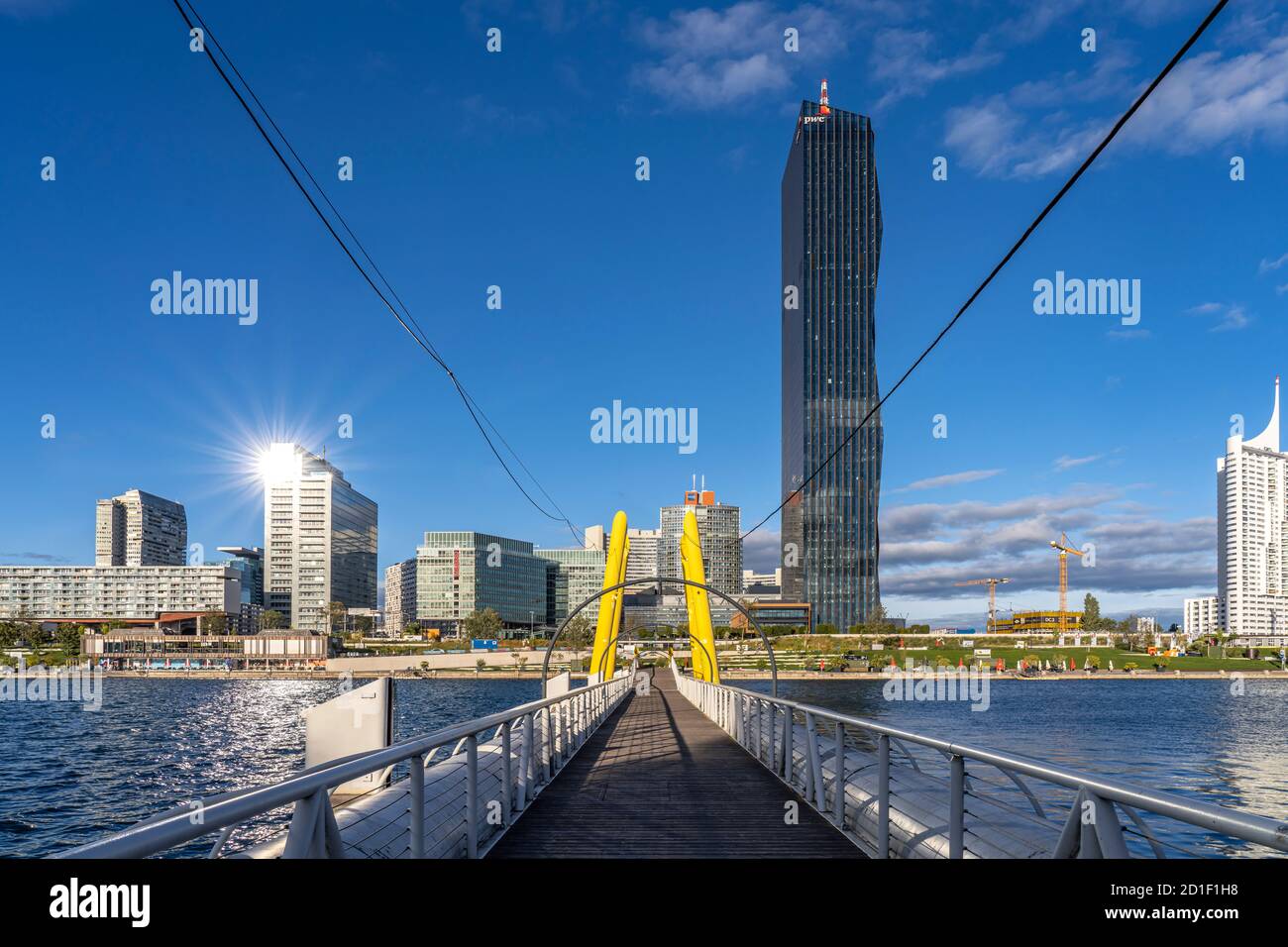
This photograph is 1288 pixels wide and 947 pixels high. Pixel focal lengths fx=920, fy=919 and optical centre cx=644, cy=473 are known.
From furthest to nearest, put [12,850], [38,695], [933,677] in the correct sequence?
[933,677], [38,695], [12,850]

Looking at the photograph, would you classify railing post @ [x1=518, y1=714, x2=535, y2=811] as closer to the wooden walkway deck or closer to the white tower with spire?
the wooden walkway deck

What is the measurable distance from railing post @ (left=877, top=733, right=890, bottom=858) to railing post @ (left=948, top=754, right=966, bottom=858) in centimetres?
111

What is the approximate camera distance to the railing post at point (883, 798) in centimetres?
660

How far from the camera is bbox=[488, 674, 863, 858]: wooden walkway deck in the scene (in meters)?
7.55

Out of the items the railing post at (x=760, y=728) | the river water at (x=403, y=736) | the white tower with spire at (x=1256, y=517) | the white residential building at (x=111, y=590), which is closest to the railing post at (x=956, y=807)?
the river water at (x=403, y=736)

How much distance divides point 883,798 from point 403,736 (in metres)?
42.3

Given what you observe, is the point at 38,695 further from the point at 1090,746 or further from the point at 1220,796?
the point at 1220,796

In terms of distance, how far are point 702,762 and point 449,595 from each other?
18466 centimetres

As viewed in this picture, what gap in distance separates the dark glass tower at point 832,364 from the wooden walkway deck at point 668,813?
159 meters

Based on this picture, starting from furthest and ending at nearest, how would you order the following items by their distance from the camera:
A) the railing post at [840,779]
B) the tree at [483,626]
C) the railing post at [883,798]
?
the tree at [483,626], the railing post at [840,779], the railing post at [883,798]

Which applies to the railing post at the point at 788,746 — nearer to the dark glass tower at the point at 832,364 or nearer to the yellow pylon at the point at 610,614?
the yellow pylon at the point at 610,614
